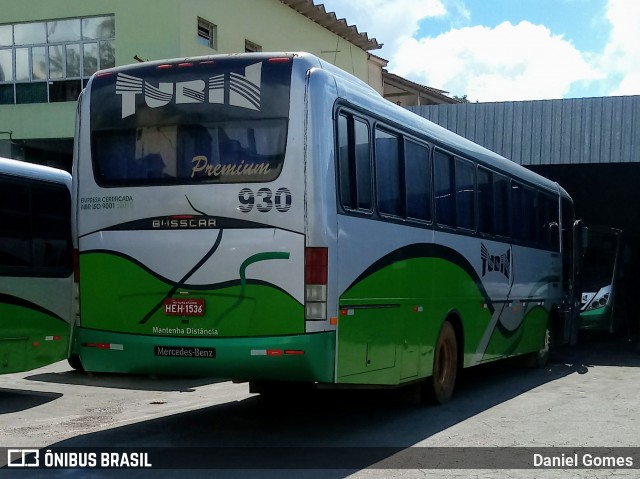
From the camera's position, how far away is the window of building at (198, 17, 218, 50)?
25.1 metres

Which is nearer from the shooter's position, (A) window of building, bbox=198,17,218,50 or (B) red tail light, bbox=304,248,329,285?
(B) red tail light, bbox=304,248,329,285

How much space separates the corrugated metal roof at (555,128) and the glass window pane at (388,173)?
13122mm

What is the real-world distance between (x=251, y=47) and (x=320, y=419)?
62.9ft

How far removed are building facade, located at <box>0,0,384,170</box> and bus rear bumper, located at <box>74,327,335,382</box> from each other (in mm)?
16082

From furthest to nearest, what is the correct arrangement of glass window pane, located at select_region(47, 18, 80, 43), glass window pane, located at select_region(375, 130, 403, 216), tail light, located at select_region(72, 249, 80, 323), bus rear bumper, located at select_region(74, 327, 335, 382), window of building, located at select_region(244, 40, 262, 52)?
→ window of building, located at select_region(244, 40, 262, 52) < glass window pane, located at select_region(47, 18, 80, 43) < glass window pane, located at select_region(375, 130, 403, 216) < tail light, located at select_region(72, 249, 80, 323) < bus rear bumper, located at select_region(74, 327, 335, 382)

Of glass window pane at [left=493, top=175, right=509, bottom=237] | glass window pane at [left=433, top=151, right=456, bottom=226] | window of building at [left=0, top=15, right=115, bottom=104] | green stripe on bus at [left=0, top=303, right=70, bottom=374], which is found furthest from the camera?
window of building at [left=0, top=15, right=115, bottom=104]

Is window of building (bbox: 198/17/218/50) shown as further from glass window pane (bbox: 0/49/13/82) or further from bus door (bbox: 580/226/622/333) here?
bus door (bbox: 580/226/622/333)

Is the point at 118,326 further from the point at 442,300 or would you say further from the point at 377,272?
the point at 442,300

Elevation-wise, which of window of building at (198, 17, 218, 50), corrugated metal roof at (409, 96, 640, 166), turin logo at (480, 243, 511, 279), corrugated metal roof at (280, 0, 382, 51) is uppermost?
corrugated metal roof at (280, 0, 382, 51)

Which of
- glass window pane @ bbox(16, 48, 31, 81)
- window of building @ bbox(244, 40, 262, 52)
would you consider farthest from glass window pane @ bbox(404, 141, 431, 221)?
glass window pane @ bbox(16, 48, 31, 81)

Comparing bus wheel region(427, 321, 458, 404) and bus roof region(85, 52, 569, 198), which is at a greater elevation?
bus roof region(85, 52, 569, 198)

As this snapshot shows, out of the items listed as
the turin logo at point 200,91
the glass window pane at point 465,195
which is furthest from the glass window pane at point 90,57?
the turin logo at point 200,91

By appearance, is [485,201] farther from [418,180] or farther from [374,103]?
[374,103]

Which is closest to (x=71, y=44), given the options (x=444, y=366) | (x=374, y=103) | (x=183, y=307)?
(x=444, y=366)
